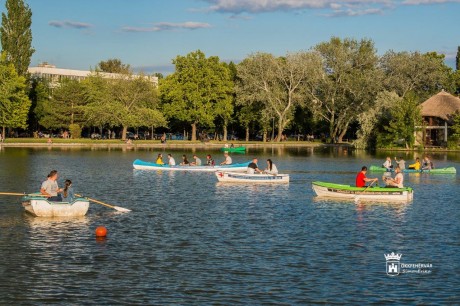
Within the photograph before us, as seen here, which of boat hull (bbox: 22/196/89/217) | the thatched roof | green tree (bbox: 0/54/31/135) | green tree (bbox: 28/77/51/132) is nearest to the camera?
boat hull (bbox: 22/196/89/217)

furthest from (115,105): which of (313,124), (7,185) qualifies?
(7,185)

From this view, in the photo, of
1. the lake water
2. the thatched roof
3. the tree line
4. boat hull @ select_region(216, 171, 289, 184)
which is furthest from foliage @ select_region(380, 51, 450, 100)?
the lake water

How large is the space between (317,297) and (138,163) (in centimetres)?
4666

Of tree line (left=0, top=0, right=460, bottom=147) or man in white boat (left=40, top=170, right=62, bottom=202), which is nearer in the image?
man in white boat (left=40, top=170, right=62, bottom=202)

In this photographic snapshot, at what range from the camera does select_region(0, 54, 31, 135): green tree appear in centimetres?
11469

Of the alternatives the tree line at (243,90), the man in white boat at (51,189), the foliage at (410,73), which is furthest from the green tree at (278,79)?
the man in white boat at (51,189)

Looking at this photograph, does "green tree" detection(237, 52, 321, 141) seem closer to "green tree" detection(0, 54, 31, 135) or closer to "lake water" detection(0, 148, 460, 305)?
"green tree" detection(0, 54, 31, 135)

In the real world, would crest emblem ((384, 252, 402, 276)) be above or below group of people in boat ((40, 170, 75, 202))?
below

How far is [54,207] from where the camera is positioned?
104 feet

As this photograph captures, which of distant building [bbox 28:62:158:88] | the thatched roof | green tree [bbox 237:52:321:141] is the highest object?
distant building [bbox 28:62:158:88]

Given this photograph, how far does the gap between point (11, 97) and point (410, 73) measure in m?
78.6

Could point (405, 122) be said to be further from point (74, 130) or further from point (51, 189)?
point (51, 189)

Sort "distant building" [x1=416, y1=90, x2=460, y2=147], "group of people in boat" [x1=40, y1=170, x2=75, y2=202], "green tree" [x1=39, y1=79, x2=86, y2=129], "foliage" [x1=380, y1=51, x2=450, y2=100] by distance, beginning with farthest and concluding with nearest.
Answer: "green tree" [x1=39, y1=79, x2=86, y2=129] → "foliage" [x1=380, y1=51, x2=450, y2=100] → "distant building" [x1=416, y1=90, x2=460, y2=147] → "group of people in boat" [x1=40, y1=170, x2=75, y2=202]

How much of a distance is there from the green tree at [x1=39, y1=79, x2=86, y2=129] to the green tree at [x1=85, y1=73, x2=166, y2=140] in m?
2.36
